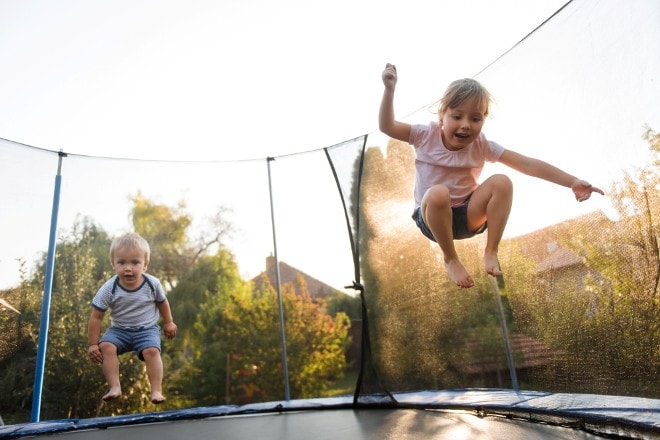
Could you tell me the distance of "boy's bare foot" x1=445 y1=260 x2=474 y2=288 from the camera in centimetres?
158

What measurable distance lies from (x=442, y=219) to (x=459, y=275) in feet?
Answer: 0.61

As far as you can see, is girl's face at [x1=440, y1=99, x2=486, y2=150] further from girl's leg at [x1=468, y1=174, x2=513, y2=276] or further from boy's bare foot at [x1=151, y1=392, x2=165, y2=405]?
boy's bare foot at [x1=151, y1=392, x2=165, y2=405]

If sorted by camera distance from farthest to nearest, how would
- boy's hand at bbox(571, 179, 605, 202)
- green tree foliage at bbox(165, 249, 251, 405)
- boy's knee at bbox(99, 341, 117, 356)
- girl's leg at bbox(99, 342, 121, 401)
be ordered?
1. green tree foliage at bbox(165, 249, 251, 405)
2. boy's knee at bbox(99, 341, 117, 356)
3. girl's leg at bbox(99, 342, 121, 401)
4. boy's hand at bbox(571, 179, 605, 202)

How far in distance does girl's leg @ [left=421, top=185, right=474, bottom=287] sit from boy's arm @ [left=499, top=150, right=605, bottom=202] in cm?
32

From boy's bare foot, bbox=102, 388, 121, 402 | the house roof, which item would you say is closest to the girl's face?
boy's bare foot, bbox=102, 388, 121, 402

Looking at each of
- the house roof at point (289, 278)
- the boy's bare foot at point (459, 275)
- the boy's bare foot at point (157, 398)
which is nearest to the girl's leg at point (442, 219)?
the boy's bare foot at point (459, 275)

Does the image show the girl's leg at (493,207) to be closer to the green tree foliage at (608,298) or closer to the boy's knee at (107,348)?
the green tree foliage at (608,298)

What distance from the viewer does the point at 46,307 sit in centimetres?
278

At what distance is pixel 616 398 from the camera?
1.62 meters

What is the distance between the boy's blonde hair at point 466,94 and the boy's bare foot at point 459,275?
0.51 m

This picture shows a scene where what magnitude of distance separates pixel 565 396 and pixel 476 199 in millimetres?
806

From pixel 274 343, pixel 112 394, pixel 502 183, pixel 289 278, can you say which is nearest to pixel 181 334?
pixel 274 343

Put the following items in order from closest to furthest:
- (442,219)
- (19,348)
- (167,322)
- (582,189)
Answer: (582,189)
(442,219)
(167,322)
(19,348)

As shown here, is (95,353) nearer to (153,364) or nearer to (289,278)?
(153,364)
